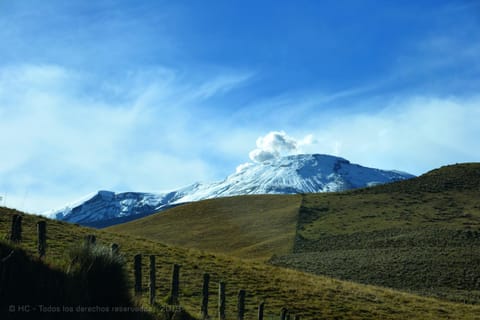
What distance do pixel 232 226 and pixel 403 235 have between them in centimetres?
3684

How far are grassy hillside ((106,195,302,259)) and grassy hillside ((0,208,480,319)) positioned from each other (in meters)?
37.3

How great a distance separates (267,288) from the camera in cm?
3400

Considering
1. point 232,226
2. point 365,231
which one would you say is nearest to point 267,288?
point 365,231

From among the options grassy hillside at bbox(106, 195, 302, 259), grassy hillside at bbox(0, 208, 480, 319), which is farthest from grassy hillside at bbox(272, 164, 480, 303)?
grassy hillside at bbox(0, 208, 480, 319)

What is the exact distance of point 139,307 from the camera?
320 inches

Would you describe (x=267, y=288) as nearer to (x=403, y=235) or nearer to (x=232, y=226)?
(x=403, y=235)

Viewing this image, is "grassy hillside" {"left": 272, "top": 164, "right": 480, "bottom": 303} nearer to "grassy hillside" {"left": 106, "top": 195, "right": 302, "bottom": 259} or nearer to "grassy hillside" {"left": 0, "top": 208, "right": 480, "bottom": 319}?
"grassy hillside" {"left": 106, "top": 195, "right": 302, "bottom": 259}

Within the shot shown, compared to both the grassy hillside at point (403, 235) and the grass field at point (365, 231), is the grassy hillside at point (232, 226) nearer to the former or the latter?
the grass field at point (365, 231)

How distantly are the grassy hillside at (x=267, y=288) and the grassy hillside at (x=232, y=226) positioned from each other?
3733 centimetres

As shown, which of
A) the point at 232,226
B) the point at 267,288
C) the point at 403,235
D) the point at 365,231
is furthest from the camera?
the point at 232,226

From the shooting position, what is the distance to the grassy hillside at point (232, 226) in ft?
287

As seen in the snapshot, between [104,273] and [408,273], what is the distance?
191 ft

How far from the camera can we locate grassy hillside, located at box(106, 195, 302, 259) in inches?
→ 3440

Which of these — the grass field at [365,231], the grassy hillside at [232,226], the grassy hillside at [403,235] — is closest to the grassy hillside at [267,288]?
the grass field at [365,231]
